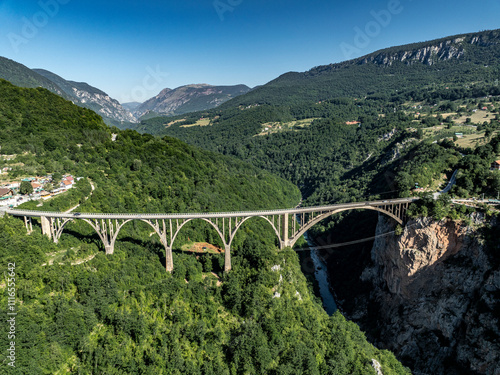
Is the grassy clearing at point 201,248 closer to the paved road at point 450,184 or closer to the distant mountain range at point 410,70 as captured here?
the paved road at point 450,184

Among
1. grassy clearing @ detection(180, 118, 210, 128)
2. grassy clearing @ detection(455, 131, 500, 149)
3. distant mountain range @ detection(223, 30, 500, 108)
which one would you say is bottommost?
grassy clearing @ detection(455, 131, 500, 149)

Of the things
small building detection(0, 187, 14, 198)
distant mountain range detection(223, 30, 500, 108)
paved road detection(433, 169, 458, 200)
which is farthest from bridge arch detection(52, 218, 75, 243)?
distant mountain range detection(223, 30, 500, 108)

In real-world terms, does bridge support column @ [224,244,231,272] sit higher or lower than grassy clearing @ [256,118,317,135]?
lower

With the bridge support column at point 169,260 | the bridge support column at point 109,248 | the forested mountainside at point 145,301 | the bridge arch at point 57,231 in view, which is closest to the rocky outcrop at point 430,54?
the forested mountainside at point 145,301

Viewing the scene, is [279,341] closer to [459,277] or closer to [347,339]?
[347,339]

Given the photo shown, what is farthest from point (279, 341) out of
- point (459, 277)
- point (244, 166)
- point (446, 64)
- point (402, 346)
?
point (446, 64)

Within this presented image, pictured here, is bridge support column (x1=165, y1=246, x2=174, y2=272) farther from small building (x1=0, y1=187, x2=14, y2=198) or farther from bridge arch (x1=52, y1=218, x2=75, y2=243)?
small building (x1=0, y1=187, x2=14, y2=198)

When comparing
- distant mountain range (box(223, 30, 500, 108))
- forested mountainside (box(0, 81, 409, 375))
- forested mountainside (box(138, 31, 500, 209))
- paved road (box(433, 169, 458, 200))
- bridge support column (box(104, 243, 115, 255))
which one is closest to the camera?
forested mountainside (box(0, 81, 409, 375))

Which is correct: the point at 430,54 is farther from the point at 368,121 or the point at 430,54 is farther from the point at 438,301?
the point at 438,301
